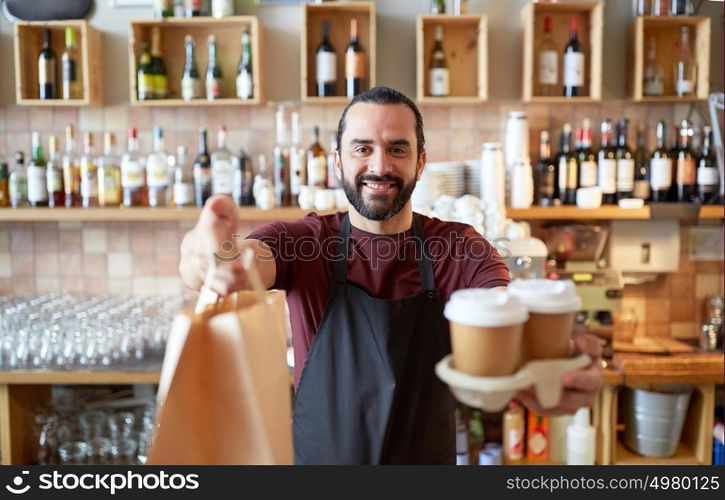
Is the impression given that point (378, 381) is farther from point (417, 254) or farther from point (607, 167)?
point (607, 167)

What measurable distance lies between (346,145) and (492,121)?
1912 mm

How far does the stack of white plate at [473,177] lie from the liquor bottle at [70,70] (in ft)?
5.85

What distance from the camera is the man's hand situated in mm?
849

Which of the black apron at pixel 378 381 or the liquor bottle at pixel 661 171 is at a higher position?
the liquor bottle at pixel 661 171

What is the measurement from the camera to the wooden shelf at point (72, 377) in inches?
109

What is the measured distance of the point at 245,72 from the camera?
3.05 meters

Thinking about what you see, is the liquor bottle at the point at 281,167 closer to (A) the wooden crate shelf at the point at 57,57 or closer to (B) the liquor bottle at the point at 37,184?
(A) the wooden crate shelf at the point at 57,57

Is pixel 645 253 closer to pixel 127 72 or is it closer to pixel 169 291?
pixel 169 291

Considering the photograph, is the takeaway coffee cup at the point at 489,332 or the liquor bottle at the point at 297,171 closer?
the takeaway coffee cup at the point at 489,332

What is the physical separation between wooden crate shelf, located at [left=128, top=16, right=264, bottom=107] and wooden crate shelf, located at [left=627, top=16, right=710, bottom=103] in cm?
161

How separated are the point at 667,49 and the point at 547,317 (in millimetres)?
2780

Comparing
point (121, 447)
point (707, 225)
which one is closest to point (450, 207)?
point (707, 225)

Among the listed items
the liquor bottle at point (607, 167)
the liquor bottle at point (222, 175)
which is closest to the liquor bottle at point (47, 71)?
the liquor bottle at point (222, 175)

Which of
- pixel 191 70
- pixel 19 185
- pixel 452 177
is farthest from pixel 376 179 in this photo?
pixel 19 185
